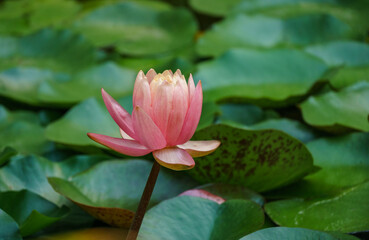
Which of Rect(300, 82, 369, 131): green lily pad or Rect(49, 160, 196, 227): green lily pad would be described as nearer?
Rect(49, 160, 196, 227): green lily pad

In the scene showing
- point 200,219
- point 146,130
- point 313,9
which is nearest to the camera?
point 146,130

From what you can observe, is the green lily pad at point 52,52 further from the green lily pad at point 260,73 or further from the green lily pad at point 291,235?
the green lily pad at point 291,235

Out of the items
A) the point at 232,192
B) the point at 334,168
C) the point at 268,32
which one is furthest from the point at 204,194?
the point at 268,32

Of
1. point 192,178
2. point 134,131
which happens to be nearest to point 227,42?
point 192,178

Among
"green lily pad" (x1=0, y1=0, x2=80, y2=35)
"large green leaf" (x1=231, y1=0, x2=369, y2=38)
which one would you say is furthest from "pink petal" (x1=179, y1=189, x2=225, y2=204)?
"green lily pad" (x1=0, y1=0, x2=80, y2=35)

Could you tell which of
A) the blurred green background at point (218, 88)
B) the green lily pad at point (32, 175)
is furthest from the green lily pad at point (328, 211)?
the green lily pad at point (32, 175)

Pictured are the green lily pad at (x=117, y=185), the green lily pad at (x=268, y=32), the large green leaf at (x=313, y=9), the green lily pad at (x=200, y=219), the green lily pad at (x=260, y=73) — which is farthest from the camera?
the large green leaf at (x=313, y=9)

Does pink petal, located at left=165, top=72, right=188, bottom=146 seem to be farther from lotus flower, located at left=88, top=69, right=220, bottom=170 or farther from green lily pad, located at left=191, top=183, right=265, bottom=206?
green lily pad, located at left=191, top=183, right=265, bottom=206

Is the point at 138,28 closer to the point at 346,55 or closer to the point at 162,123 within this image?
the point at 346,55
